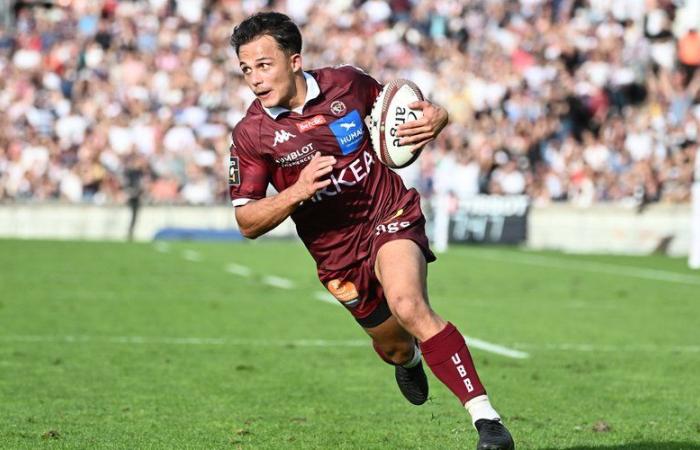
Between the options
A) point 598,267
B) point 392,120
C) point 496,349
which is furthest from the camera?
point 598,267

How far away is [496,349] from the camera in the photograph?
11.0 meters

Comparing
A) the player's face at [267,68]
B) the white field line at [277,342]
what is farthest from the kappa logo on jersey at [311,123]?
the white field line at [277,342]

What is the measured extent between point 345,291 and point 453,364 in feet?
3.65

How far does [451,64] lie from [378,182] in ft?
71.5

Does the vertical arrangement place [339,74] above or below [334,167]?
above

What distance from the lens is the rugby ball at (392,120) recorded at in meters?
6.58

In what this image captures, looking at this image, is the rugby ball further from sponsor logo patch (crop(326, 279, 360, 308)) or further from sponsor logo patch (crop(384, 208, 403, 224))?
sponsor logo patch (crop(326, 279, 360, 308))

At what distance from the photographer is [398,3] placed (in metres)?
30.4

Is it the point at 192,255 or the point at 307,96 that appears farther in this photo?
the point at 192,255

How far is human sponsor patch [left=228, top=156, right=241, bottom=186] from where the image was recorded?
21.8 feet

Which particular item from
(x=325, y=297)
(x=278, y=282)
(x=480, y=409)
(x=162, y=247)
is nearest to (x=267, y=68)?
(x=480, y=409)

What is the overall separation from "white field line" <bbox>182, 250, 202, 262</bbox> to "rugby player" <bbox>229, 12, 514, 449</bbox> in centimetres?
1410

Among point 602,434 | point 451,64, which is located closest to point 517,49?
point 451,64

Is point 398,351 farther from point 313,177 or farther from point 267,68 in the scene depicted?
point 267,68
